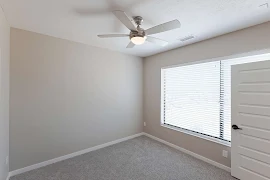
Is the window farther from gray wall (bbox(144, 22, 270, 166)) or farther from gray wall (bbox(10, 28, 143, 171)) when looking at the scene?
gray wall (bbox(10, 28, 143, 171))

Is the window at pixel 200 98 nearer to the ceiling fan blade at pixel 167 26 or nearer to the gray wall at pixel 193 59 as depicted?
the gray wall at pixel 193 59

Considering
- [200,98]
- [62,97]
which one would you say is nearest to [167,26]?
[200,98]

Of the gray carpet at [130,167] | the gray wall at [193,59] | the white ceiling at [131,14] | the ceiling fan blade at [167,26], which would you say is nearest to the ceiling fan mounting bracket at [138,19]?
the white ceiling at [131,14]

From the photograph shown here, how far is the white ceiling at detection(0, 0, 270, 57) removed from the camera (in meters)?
1.75

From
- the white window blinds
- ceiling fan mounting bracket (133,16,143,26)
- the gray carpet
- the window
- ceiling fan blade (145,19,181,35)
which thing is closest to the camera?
ceiling fan blade (145,19,181,35)

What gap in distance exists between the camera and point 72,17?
2.08 metres

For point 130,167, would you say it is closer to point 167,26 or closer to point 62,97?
point 62,97

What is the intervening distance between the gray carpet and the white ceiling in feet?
8.30

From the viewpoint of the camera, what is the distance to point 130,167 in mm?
2689

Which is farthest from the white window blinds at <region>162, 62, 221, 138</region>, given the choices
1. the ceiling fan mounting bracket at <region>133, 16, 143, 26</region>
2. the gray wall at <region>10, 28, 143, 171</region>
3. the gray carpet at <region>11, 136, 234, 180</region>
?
the ceiling fan mounting bracket at <region>133, 16, 143, 26</region>

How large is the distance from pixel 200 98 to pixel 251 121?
1.05 metres

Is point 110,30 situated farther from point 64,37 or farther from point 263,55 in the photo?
point 263,55

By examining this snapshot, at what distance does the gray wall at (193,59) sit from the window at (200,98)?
0.59ft

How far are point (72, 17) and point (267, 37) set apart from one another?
2.96 metres
